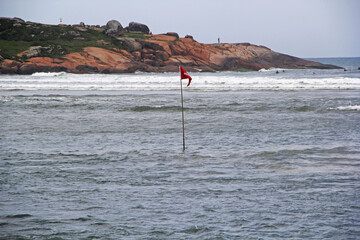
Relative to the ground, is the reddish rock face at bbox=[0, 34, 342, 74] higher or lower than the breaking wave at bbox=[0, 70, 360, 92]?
higher

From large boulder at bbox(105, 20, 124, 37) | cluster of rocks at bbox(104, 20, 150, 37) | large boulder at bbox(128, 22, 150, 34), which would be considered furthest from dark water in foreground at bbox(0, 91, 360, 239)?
large boulder at bbox(128, 22, 150, 34)

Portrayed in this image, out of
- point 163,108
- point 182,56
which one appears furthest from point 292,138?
point 182,56

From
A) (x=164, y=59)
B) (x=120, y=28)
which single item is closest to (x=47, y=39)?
(x=120, y=28)

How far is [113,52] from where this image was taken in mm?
83750

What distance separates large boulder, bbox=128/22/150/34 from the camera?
12081 cm

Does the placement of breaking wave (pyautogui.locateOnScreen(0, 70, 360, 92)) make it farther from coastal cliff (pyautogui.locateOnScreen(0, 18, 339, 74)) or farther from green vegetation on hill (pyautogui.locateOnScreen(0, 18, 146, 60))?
green vegetation on hill (pyautogui.locateOnScreen(0, 18, 146, 60))

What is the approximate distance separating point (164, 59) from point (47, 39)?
32136mm

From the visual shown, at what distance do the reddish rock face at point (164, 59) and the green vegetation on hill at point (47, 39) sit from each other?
5.48 m

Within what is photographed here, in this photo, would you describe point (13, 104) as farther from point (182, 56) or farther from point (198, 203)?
point (182, 56)

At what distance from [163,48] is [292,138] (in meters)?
81.2

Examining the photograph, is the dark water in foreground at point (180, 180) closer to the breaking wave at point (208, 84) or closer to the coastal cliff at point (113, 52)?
the breaking wave at point (208, 84)

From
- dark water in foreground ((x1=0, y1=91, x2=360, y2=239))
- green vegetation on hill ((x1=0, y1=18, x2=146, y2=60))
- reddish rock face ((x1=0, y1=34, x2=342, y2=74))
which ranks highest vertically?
green vegetation on hill ((x1=0, y1=18, x2=146, y2=60))

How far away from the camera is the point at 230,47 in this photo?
10438cm

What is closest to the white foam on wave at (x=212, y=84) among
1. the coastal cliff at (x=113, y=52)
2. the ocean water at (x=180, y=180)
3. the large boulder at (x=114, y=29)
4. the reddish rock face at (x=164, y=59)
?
the ocean water at (x=180, y=180)
